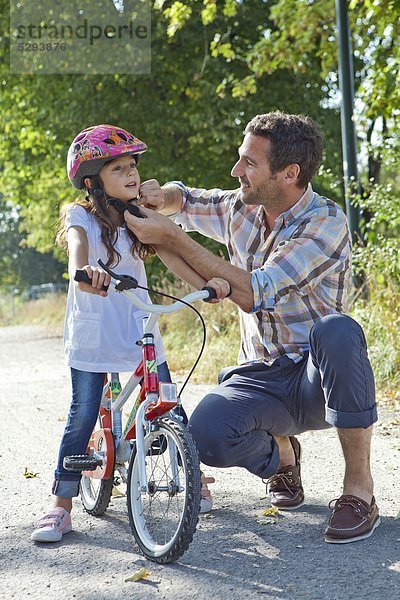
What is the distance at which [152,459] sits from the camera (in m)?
3.75

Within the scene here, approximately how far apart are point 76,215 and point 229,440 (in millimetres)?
1191

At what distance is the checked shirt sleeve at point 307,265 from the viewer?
3.99 m

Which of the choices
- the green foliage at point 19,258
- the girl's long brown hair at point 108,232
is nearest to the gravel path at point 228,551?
the girl's long brown hair at point 108,232

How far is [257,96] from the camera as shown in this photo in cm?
1856

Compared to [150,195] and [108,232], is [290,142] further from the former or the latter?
[108,232]

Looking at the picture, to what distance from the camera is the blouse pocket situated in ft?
13.6

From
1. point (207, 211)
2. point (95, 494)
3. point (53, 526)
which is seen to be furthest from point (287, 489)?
point (207, 211)

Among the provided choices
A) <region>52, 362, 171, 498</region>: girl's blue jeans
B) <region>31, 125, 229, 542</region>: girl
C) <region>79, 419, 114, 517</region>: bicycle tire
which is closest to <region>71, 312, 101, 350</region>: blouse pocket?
Result: <region>31, 125, 229, 542</region>: girl

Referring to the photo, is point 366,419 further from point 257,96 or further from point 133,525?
point 257,96

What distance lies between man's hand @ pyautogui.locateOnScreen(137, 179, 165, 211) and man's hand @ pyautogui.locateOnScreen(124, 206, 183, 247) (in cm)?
38

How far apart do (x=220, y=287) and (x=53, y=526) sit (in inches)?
51.0

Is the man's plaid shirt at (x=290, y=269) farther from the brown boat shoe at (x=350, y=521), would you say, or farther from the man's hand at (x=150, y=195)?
the brown boat shoe at (x=350, y=521)

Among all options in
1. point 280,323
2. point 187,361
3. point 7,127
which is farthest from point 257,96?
point 280,323

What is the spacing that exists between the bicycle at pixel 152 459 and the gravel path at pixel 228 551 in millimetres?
137
